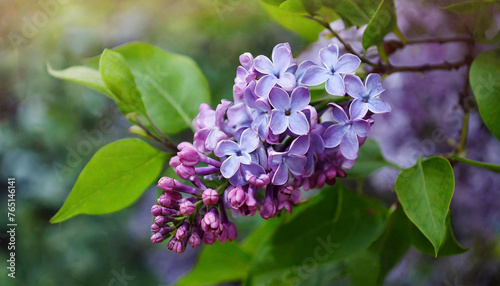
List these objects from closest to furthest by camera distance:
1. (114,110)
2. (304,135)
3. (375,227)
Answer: (304,135)
(375,227)
(114,110)

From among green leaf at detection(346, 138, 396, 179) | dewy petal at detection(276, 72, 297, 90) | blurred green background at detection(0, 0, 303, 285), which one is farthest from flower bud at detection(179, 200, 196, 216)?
blurred green background at detection(0, 0, 303, 285)

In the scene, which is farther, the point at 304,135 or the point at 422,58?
the point at 422,58

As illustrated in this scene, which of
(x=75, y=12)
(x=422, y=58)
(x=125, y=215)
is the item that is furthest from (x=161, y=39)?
(x=422, y=58)

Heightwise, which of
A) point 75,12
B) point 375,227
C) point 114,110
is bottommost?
point 114,110

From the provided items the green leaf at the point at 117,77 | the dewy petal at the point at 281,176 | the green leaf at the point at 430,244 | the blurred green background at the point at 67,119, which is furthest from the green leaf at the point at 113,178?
the blurred green background at the point at 67,119

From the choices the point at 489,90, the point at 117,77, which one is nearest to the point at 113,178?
the point at 117,77

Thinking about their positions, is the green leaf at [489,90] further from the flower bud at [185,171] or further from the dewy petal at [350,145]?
the flower bud at [185,171]

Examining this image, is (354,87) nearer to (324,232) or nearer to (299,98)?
(299,98)

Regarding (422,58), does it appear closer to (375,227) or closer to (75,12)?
(375,227)
